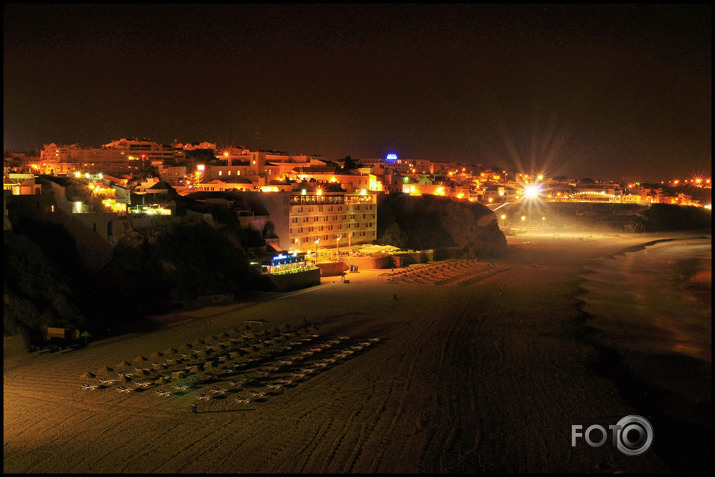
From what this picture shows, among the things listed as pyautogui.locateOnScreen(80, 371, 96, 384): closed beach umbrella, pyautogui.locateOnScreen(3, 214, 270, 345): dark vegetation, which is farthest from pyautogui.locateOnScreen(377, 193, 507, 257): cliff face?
pyautogui.locateOnScreen(80, 371, 96, 384): closed beach umbrella

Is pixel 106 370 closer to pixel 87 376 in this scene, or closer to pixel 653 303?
pixel 87 376

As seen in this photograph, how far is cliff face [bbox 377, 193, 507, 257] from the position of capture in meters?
43.6

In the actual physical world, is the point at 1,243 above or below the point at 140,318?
above

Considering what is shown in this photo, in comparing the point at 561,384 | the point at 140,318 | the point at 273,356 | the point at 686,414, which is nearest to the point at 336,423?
the point at 273,356

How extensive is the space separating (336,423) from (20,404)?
742cm

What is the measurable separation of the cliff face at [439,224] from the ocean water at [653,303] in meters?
9.53

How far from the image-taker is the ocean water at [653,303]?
1845cm

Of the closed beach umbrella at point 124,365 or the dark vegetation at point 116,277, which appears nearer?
the closed beach umbrella at point 124,365

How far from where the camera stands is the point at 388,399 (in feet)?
41.8

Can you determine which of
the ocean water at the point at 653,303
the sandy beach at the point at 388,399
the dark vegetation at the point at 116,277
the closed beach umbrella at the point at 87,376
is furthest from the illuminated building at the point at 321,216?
the closed beach umbrella at the point at 87,376

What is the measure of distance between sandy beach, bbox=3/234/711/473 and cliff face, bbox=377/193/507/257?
20.8 m

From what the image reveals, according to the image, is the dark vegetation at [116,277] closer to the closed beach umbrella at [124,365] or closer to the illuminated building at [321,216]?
the closed beach umbrella at [124,365]

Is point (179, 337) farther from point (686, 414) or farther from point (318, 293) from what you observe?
point (686, 414)

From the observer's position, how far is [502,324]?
20.3 meters
